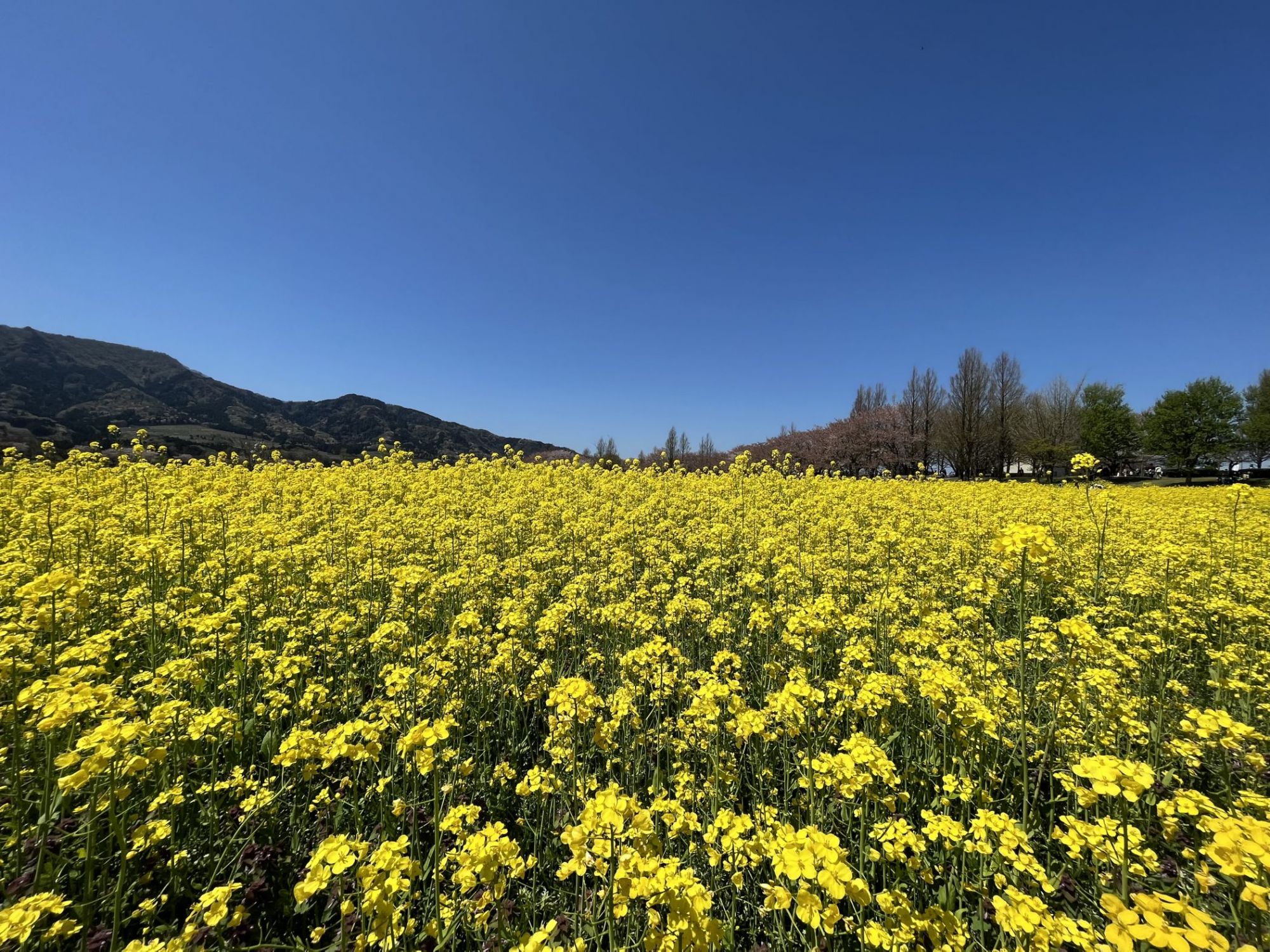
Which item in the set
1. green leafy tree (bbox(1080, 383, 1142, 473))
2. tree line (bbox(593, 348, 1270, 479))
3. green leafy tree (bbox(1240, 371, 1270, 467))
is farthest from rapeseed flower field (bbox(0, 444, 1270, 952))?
green leafy tree (bbox(1240, 371, 1270, 467))

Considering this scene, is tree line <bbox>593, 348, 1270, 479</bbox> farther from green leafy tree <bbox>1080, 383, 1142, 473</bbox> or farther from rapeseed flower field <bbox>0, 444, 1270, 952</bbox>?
rapeseed flower field <bbox>0, 444, 1270, 952</bbox>

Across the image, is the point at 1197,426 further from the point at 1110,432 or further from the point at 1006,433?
the point at 1006,433

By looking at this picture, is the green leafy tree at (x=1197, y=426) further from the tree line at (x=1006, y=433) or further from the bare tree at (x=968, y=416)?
the bare tree at (x=968, y=416)

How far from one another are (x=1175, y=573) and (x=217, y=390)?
7641 cm

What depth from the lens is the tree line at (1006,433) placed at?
34.5 m

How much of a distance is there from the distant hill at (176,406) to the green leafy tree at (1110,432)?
44435 millimetres

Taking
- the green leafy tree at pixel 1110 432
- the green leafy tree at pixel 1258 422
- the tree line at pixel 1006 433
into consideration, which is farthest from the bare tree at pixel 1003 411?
the green leafy tree at pixel 1258 422

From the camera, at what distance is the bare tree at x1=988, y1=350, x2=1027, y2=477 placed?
3356 cm

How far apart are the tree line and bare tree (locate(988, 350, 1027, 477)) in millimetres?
79

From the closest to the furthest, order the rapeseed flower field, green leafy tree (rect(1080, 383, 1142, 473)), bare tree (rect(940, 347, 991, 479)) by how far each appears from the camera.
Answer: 1. the rapeseed flower field
2. bare tree (rect(940, 347, 991, 479))
3. green leafy tree (rect(1080, 383, 1142, 473))

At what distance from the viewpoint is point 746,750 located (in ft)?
12.0

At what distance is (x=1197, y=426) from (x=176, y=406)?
96.1 m

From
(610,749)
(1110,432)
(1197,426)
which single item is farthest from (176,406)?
(1197,426)

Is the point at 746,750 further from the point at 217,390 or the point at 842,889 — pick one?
the point at 217,390
